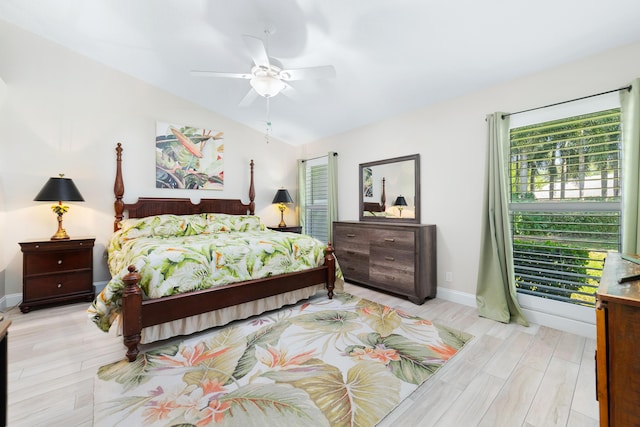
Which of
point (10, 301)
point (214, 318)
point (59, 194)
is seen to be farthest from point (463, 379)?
point (10, 301)

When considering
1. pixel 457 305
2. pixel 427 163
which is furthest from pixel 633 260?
pixel 427 163


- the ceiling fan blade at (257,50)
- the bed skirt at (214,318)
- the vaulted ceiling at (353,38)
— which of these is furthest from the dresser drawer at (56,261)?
the ceiling fan blade at (257,50)

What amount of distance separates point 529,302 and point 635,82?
1937mm

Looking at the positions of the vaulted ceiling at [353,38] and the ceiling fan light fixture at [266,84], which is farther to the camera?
the ceiling fan light fixture at [266,84]

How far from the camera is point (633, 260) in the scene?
137cm

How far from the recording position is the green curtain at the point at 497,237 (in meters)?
2.60

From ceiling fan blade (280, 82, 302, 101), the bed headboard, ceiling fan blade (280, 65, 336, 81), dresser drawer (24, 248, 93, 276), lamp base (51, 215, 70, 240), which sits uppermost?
ceiling fan blade (280, 82, 302, 101)

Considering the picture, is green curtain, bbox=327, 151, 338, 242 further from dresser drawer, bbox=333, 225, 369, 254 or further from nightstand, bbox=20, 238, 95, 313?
nightstand, bbox=20, 238, 95, 313

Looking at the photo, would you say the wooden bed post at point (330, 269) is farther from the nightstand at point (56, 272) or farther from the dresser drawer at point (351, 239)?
the nightstand at point (56, 272)

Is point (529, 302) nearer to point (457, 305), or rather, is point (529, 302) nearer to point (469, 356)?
point (457, 305)

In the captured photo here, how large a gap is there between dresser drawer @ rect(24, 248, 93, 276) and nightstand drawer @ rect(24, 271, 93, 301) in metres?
0.08

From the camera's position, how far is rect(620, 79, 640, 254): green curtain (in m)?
1.96

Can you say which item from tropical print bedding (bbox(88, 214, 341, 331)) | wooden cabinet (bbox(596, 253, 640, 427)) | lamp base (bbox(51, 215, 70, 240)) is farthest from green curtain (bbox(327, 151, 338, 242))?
wooden cabinet (bbox(596, 253, 640, 427))

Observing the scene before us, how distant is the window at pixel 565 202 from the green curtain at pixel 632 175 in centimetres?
12
